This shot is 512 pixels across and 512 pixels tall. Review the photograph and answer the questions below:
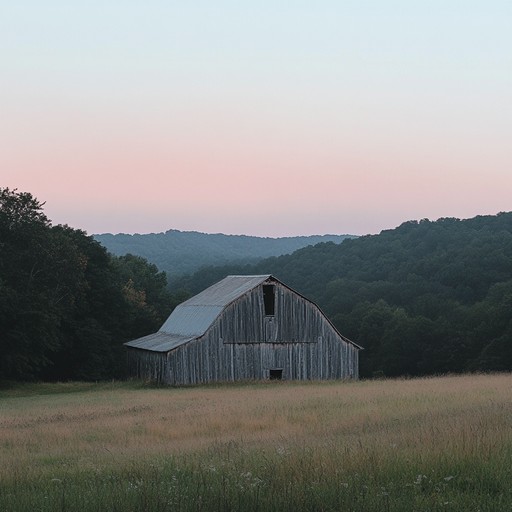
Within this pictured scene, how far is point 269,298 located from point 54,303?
1424 centimetres

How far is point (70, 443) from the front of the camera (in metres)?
18.7

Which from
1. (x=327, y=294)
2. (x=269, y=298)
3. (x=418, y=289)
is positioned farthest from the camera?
(x=327, y=294)

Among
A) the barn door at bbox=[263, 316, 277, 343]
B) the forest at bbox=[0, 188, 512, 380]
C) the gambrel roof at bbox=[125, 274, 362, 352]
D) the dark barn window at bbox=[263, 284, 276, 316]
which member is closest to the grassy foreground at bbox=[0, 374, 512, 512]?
the gambrel roof at bbox=[125, 274, 362, 352]

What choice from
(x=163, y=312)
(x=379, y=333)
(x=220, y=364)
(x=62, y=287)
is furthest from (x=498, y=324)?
(x=62, y=287)

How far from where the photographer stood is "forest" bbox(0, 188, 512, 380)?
55.0 metres

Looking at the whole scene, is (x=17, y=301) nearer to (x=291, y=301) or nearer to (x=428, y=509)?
(x=291, y=301)

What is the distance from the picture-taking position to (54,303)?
56.2 metres

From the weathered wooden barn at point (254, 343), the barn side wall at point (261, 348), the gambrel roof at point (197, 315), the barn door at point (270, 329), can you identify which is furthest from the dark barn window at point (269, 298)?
the gambrel roof at point (197, 315)

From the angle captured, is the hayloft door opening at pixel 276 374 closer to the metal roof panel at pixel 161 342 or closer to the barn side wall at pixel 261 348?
the barn side wall at pixel 261 348

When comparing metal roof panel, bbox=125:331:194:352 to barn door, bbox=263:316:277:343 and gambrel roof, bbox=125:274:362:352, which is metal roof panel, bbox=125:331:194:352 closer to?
gambrel roof, bbox=125:274:362:352

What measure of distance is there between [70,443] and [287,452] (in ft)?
26.8

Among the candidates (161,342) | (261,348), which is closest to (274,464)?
(261,348)

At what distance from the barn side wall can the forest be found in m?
8.24

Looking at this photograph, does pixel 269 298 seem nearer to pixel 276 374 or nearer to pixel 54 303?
pixel 276 374
